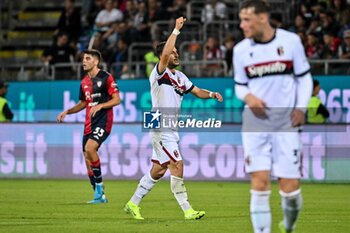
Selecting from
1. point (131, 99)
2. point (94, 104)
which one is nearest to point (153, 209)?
point (94, 104)

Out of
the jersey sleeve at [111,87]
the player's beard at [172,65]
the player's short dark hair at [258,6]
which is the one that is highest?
the player's short dark hair at [258,6]

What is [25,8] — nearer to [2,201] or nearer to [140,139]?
[140,139]

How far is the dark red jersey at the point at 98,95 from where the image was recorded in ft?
58.1

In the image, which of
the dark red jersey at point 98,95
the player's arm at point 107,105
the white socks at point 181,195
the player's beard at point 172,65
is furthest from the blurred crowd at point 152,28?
the white socks at point 181,195

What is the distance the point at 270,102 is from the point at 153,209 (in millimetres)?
6399

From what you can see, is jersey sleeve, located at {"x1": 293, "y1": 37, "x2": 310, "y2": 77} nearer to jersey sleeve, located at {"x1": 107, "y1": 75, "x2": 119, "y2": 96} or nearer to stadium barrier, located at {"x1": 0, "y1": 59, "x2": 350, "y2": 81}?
jersey sleeve, located at {"x1": 107, "y1": 75, "x2": 119, "y2": 96}

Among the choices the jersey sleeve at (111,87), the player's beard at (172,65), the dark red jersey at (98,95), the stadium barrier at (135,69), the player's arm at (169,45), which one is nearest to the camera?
the player's arm at (169,45)

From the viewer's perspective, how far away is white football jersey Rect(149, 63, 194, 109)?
14.5m

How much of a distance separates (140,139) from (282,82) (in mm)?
14737

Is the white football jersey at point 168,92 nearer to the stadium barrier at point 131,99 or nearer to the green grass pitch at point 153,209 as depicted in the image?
the green grass pitch at point 153,209

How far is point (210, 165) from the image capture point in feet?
78.2

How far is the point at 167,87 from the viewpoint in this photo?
14570 millimetres

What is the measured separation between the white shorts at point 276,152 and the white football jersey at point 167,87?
4.66 m

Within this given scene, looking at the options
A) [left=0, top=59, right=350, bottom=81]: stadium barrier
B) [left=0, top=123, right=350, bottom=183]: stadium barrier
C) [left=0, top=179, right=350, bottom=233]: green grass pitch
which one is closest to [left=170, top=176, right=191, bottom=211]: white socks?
[left=0, top=179, right=350, bottom=233]: green grass pitch
